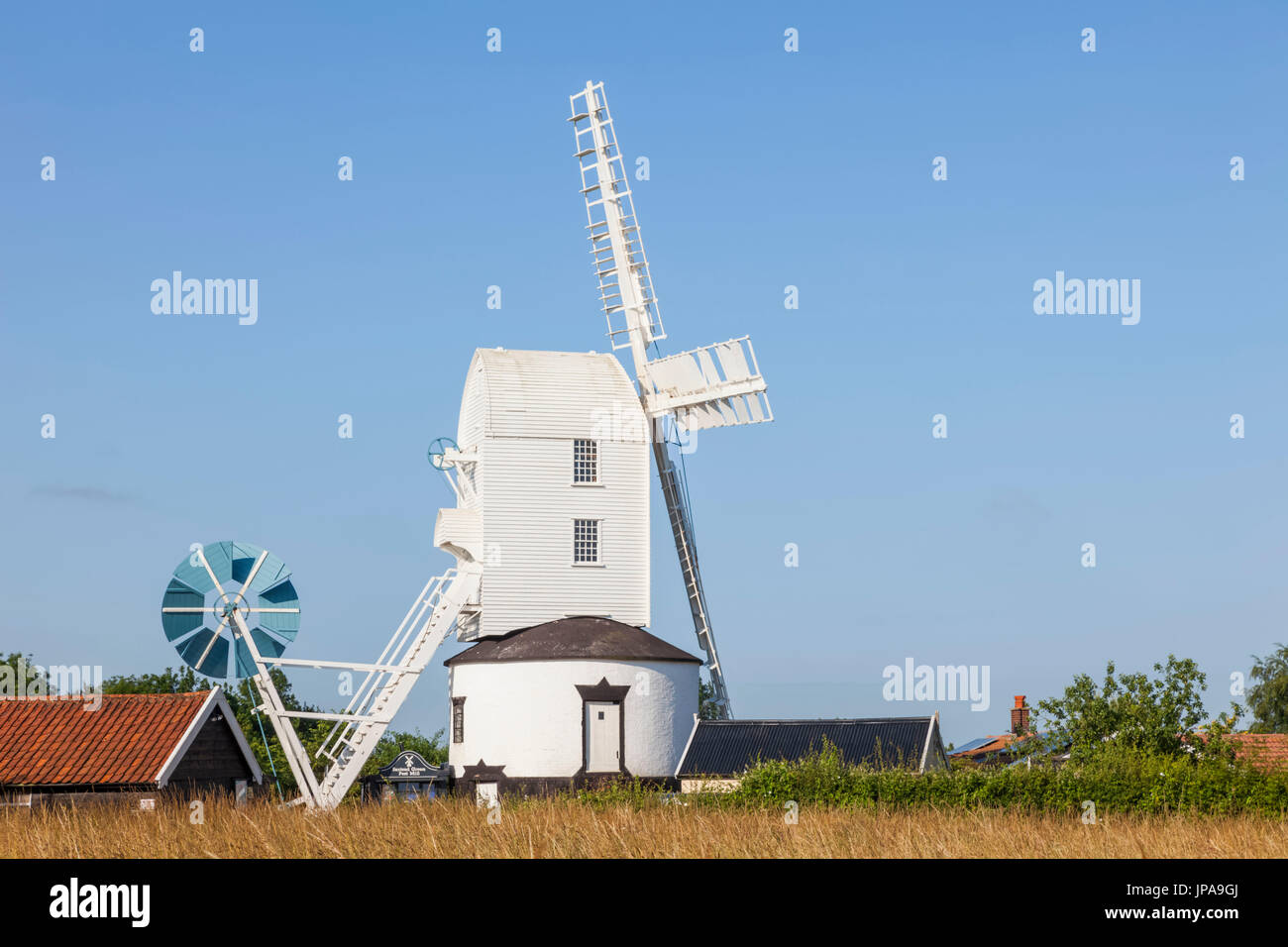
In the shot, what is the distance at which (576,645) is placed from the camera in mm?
38281

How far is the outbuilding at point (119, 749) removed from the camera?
3142 cm

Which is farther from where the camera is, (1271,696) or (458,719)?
(1271,696)

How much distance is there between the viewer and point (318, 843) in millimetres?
18422

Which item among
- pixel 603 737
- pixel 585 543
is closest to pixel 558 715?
pixel 603 737

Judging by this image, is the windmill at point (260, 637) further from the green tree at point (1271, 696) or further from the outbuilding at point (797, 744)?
the green tree at point (1271, 696)

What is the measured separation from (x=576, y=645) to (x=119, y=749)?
11.7m

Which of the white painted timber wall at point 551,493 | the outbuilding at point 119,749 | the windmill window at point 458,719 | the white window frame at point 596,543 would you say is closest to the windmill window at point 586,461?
the white painted timber wall at point 551,493

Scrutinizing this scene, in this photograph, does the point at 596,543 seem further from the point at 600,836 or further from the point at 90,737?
the point at 600,836

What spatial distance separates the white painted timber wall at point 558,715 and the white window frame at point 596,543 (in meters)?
3.54

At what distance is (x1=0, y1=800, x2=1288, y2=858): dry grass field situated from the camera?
706 inches

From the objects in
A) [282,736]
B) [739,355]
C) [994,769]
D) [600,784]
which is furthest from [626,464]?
[994,769]

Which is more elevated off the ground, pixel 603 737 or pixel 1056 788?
pixel 1056 788
